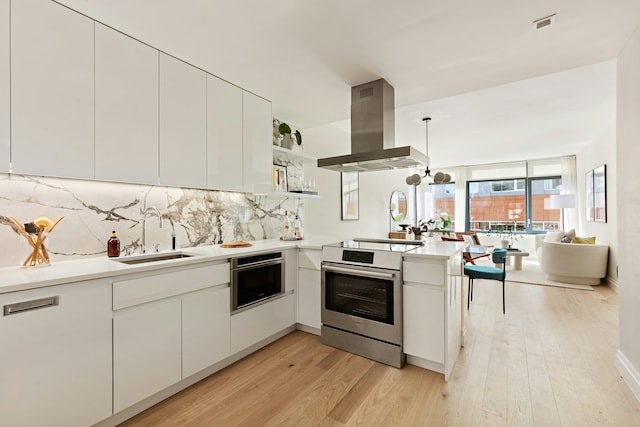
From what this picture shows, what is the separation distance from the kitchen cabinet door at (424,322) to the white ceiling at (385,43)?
181 centimetres

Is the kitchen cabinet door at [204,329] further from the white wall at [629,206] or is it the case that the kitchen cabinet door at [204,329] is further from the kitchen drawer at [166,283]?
the white wall at [629,206]

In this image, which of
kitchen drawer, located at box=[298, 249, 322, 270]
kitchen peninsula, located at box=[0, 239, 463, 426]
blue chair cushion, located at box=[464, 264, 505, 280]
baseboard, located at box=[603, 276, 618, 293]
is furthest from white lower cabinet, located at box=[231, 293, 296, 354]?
baseboard, located at box=[603, 276, 618, 293]

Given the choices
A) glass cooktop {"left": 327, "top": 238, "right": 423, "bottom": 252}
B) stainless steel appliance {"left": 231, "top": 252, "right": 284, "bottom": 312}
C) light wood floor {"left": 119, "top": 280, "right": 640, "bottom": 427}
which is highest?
glass cooktop {"left": 327, "top": 238, "right": 423, "bottom": 252}

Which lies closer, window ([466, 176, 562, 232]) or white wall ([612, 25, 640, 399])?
white wall ([612, 25, 640, 399])

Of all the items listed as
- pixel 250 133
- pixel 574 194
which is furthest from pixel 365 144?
pixel 574 194

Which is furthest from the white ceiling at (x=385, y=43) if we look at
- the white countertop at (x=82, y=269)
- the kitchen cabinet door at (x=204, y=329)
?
the kitchen cabinet door at (x=204, y=329)

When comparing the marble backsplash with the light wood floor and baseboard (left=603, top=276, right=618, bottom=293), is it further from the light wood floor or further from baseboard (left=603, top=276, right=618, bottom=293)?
baseboard (left=603, top=276, right=618, bottom=293)

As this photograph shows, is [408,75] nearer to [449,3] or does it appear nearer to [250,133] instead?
[449,3]

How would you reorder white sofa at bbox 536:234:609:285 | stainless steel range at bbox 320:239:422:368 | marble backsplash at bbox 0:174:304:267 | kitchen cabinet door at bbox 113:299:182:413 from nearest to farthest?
kitchen cabinet door at bbox 113:299:182:413, marble backsplash at bbox 0:174:304:267, stainless steel range at bbox 320:239:422:368, white sofa at bbox 536:234:609:285

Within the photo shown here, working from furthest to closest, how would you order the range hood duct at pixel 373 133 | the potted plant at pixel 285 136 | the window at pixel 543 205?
the window at pixel 543 205
the potted plant at pixel 285 136
the range hood duct at pixel 373 133

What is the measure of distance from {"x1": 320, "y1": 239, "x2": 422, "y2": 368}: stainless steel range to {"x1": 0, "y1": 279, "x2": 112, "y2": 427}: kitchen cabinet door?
167cm

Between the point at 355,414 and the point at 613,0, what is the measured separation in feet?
9.31

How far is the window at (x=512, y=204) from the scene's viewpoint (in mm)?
7754

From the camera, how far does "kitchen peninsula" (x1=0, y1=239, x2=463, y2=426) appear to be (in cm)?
140
